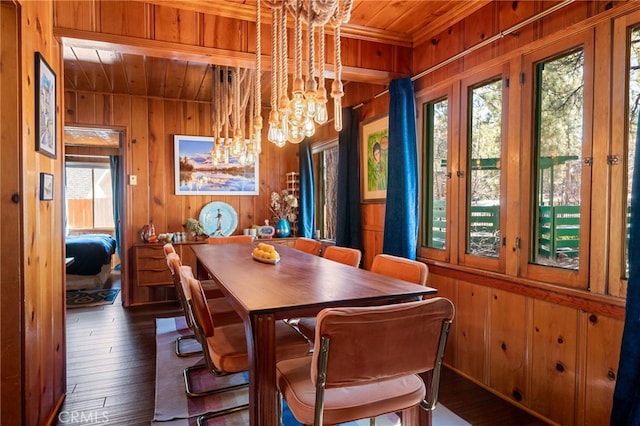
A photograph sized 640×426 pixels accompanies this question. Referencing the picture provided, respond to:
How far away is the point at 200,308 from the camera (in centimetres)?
167

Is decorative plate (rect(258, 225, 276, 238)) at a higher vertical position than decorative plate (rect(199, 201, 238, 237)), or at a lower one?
lower

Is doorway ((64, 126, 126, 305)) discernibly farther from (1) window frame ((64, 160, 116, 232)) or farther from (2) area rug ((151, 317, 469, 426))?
(2) area rug ((151, 317, 469, 426))

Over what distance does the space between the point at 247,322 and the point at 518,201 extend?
173cm

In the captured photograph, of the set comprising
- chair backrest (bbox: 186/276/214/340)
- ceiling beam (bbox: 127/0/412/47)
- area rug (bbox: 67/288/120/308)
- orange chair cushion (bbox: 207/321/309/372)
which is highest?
ceiling beam (bbox: 127/0/412/47)

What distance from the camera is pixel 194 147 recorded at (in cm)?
477

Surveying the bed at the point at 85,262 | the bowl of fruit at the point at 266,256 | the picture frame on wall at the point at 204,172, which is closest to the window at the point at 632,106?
the bowl of fruit at the point at 266,256

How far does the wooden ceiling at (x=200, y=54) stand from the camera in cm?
247

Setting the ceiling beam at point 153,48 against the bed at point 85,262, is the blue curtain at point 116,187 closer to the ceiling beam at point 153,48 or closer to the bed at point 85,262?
the bed at point 85,262

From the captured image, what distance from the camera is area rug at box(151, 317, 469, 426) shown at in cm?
200

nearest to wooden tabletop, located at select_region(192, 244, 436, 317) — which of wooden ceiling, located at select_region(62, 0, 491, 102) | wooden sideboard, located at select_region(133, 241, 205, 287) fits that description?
wooden ceiling, located at select_region(62, 0, 491, 102)

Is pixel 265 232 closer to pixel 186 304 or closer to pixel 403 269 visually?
pixel 186 304

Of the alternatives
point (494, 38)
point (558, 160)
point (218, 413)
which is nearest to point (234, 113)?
point (494, 38)

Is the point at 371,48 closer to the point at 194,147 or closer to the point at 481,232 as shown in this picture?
the point at 481,232

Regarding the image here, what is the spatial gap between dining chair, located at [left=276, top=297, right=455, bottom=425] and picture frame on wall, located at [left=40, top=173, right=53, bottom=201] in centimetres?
147
